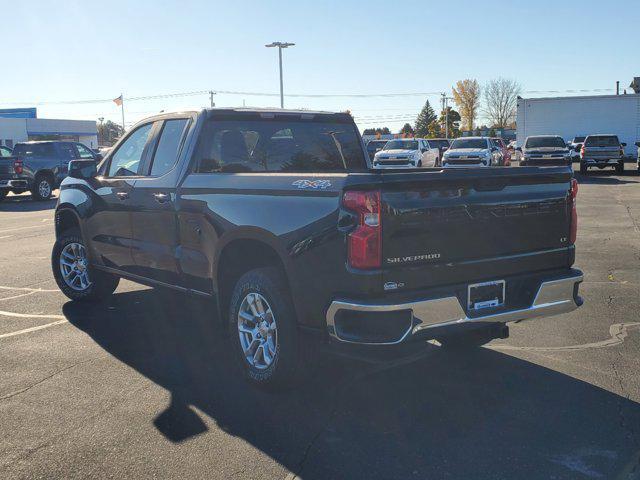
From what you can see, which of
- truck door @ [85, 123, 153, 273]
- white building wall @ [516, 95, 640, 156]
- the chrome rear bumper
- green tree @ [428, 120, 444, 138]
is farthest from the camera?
green tree @ [428, 120, 444, 138]

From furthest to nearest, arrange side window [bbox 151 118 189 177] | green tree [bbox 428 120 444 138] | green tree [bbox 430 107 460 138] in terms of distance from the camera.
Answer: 1. green tree [bbox 430 107 460 138]
2. green tree [bbox 428 120 444 138]
3. side window [bbox 151 118 189 177]

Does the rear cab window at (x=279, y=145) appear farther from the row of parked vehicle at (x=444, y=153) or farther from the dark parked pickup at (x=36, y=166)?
the row of parked vehicle at (x=444, y=153)

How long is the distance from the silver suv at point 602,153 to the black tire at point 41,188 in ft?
73.8

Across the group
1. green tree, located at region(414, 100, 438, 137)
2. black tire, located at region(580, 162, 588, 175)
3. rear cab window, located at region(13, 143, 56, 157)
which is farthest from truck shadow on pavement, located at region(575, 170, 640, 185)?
green tree, located at region(414, 100, 438, 137)

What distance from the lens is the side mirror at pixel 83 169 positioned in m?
6.74

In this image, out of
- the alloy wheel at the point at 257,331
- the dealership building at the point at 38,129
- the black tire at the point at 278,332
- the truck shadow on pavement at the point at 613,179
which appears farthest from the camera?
the dealership building at the point at 38,129

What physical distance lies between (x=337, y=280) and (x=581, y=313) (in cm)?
366

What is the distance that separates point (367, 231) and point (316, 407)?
127 centimetres

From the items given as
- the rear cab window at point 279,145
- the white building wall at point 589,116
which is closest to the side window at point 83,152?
the rear cab window at point 279,145

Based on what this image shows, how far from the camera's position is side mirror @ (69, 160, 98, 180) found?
265 inches

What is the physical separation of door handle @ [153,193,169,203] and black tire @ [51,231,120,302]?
6.32 feet

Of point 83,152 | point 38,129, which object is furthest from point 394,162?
point 38,129

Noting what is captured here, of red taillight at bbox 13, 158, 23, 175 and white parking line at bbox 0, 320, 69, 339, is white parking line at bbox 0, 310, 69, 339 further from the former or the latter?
red taillight at bbox 13, 158, 23, 175

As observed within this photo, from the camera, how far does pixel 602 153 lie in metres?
30.6
